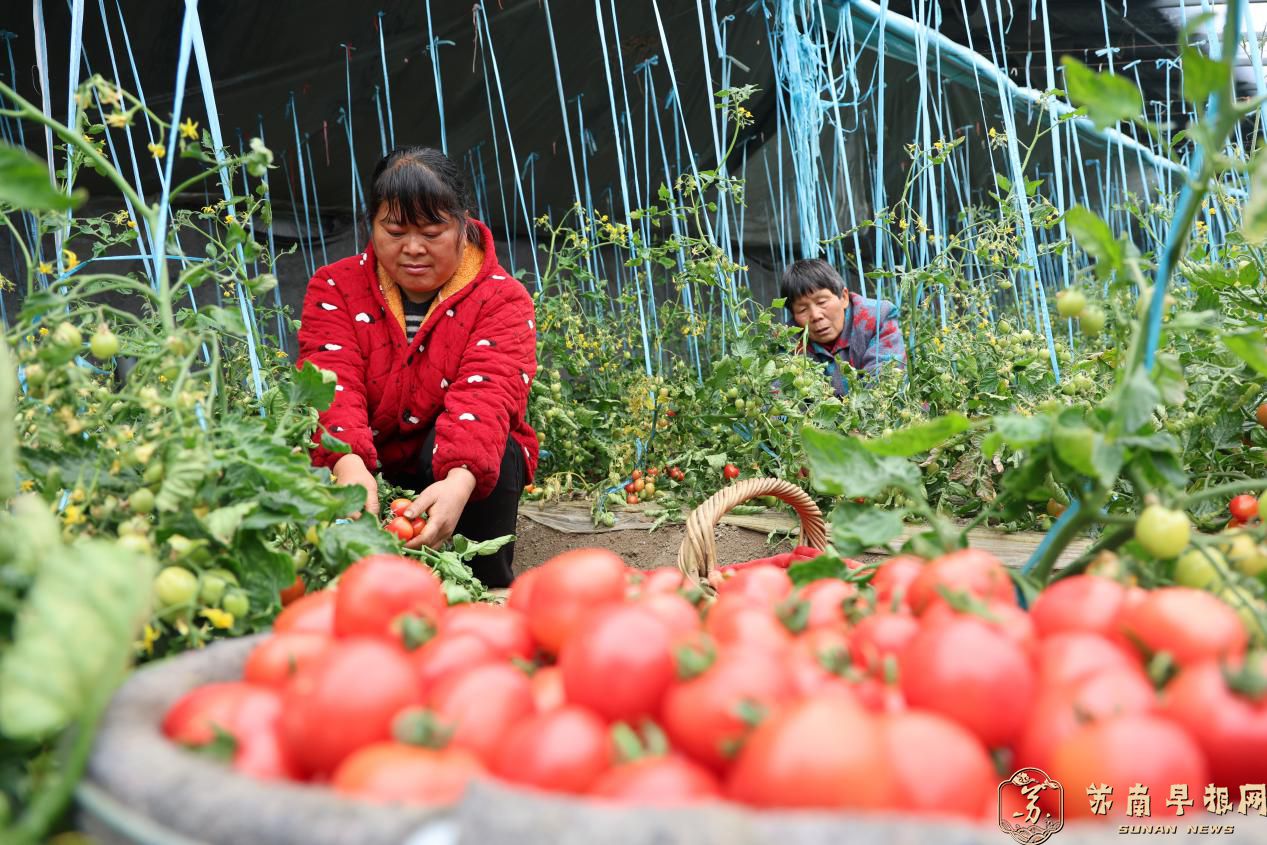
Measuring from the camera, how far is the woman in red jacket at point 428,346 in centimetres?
164

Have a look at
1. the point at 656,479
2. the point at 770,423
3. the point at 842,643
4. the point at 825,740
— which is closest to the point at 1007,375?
the point at 770,423

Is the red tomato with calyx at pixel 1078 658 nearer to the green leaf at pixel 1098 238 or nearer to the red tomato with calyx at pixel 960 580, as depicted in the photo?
the red tomato with calyx at pixel 960 580

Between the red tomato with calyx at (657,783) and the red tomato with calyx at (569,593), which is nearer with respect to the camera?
the red tomato with calyx at (657,783)

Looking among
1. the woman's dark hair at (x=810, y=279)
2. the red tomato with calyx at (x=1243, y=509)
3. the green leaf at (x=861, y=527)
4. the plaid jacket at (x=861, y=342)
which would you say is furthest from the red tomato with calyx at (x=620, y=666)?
the woman's dark hair at (x=810, y=279)

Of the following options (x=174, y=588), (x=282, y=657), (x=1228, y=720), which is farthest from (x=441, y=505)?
(x=1228, y=720)

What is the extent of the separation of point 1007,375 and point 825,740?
1639 millimetres

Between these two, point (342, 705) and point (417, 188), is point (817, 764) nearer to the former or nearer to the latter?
point (342, 705)

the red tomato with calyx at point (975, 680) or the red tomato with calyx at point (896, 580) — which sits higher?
the red tomato with calyx at point (975, 680)

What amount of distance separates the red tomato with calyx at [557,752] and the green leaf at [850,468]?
406 millimetres

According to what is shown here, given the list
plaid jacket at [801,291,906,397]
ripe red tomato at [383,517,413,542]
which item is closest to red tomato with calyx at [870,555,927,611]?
ripe red tomato at [383,517,413,542]

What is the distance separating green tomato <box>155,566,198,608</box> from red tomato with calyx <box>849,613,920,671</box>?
0.52 m

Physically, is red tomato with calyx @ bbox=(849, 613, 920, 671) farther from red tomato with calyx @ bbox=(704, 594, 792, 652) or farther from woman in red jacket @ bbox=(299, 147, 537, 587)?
woman in red jacket @ bbox=(299, 147, 537, 587)

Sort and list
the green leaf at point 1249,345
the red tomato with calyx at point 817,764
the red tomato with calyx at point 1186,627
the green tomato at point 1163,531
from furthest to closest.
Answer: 1. the green leaf at point 1249,345
2. the green tomato at point 1163,531
3. the red tomato with calyx at point 1186,627
4. the red tomato with calyx at point 817,764

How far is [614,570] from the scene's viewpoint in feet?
2.15
